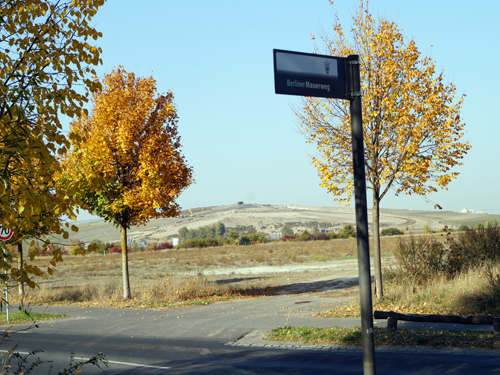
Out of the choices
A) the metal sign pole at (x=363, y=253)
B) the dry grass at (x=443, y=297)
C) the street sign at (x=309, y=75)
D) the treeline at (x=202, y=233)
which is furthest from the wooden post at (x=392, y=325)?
the treeline at (x=202, y=233)

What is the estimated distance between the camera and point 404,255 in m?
15.4

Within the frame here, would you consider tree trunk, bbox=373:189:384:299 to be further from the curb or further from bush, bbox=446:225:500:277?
the curb

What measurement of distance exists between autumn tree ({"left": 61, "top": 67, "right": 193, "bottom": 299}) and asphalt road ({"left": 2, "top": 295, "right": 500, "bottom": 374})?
3846 mm

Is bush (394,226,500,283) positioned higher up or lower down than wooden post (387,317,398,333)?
higher up

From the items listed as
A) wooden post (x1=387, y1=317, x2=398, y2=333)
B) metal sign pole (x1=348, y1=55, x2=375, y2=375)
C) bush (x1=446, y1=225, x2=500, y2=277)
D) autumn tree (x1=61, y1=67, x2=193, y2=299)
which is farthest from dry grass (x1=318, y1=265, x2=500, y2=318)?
metal sign pole (x1=348, y1=55, x2=375, y2=375)

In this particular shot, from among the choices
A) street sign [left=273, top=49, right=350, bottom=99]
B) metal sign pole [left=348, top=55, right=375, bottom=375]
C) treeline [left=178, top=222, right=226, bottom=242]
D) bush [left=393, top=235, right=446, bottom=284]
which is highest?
street sign [left=273, top=49, right=350, bottom=99]

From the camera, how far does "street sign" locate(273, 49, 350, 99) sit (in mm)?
3789

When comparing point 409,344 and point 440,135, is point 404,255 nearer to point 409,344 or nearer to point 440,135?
point 440,135

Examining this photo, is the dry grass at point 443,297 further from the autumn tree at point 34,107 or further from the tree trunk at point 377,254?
the autumn tree at point 34,107

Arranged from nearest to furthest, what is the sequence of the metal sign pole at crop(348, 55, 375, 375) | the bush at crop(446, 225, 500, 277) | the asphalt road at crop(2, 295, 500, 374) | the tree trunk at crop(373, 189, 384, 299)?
the metal sign pole at crop(348, 55, 375, 375), the asphalt road at crop(2, 295, 500, 374), the tree trunk at crop(373, 189, 384, 299), the bush at crop(446, 225, 500, 277)

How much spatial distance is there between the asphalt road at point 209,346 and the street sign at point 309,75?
5.72 meters

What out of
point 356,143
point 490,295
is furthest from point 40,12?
point 490,295

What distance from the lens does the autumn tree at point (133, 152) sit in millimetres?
17891

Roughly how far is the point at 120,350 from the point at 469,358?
23.5 feet
